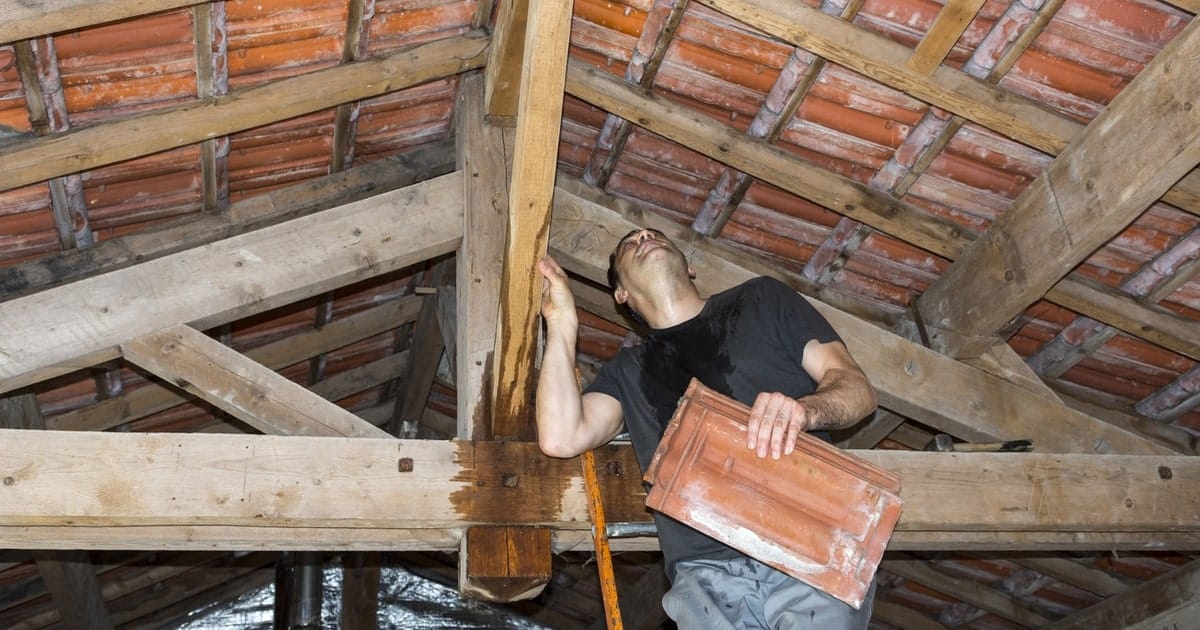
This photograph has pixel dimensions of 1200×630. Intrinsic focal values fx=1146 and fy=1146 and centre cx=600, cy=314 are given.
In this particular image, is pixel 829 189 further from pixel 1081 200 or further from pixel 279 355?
pixel 279 355

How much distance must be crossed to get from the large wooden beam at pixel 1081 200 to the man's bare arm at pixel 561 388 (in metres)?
1.66

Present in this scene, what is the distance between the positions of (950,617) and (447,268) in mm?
3572

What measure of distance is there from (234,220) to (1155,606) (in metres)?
4.54

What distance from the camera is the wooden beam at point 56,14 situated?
2859mm

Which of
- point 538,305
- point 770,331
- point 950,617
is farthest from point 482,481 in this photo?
point 950,617

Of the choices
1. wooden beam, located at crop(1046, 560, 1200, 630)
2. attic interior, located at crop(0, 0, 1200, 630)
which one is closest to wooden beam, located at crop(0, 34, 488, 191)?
attic interior, located at crop(0, 0, 1200, 630)

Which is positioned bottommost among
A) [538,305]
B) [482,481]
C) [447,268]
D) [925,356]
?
[482,481]

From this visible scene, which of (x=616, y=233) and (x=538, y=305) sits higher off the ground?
(x=616, y=233)

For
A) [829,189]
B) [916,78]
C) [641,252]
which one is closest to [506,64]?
[641,252]

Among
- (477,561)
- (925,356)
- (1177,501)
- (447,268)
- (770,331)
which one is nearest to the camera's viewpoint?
(770,331)

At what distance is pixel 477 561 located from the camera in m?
3.29

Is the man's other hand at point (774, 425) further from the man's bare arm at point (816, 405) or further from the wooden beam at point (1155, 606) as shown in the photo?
the wooden beam at point (1155, 606)

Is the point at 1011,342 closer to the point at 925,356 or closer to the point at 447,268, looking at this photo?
the point at 925,356

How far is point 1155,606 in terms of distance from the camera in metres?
5.48
